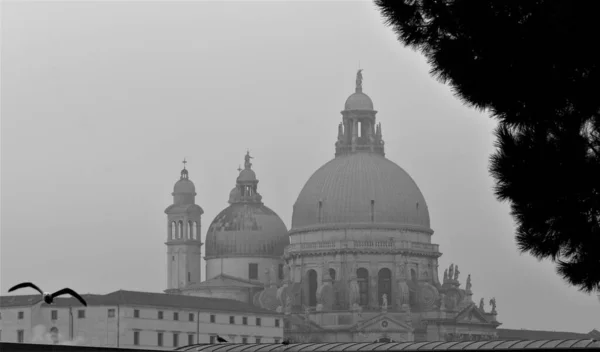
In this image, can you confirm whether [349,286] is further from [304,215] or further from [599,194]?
[599,194]

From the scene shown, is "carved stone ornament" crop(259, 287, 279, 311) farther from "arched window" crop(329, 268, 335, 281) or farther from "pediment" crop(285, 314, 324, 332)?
"arched window" crop(329, 268, 335, 281)

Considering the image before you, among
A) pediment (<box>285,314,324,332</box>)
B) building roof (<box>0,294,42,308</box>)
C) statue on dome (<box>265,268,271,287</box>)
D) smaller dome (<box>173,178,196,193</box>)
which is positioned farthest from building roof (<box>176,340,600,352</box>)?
smaller dome (<box>173,178,196,193</box>)

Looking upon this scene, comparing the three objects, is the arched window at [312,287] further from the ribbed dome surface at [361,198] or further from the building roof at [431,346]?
the building roof at [431,346]

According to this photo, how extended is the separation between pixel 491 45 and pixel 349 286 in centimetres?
12395

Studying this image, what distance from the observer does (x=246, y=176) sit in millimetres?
162875

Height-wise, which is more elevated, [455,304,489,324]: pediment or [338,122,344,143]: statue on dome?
[338,122,344,143]: statue on dome

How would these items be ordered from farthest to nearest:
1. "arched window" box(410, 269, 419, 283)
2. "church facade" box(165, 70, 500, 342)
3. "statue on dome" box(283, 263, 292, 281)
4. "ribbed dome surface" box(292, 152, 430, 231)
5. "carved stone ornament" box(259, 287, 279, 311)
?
"statue on dome" box(283, 263, 292, 281), "arched window" box(410, 269, 419, 283), "ribbed dome surface" box(292, 152, 430, 231), "carved stone ornament" box(259, 287, 279, 311), "church facade" box(165, 70, 500, 342)

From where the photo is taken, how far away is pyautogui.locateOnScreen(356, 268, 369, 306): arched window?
15188 cm

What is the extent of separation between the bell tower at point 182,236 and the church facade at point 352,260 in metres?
0.08

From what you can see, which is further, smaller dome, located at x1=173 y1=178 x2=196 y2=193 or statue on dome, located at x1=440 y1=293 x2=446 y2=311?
smaller dome, located at x1=173 y1=178 x2=196 y2=193

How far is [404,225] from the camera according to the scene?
153 m

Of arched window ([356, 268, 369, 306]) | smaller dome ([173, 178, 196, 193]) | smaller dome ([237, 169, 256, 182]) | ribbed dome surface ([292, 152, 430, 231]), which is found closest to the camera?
arched window ([356, 268, 369, 306])

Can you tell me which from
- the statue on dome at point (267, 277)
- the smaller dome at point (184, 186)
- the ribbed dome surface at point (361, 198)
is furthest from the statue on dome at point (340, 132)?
the smaller dome at point (184, 186)

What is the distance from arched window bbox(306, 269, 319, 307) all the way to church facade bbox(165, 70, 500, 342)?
11 centimetres
